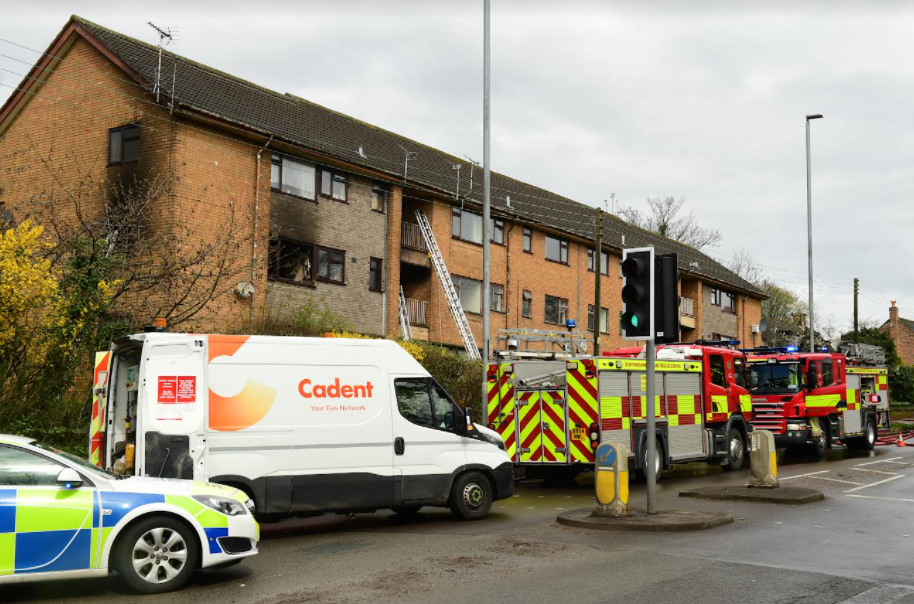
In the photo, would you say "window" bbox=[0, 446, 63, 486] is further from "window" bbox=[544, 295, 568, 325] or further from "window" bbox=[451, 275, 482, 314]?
"window" bbox=[544, 295, 568, 325]

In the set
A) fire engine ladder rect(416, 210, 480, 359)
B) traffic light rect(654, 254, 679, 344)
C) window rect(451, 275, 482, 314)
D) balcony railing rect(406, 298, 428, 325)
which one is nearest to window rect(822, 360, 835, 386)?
fire engine ladder rect(416, 210, 480, 359)

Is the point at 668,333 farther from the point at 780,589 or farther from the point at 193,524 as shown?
the point at 193,524

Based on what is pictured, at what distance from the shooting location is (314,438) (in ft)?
36.1

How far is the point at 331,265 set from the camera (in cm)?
2817

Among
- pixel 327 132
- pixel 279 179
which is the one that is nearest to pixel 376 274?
pixel 279 179

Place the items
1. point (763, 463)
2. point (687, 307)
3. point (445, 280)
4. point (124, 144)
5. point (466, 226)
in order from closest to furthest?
point (763, 463)
point (124, 144)
point (445, 280)
point (466, 226)
point (687, 307)

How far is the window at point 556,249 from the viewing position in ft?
130

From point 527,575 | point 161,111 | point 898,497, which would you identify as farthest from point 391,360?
point 161,111

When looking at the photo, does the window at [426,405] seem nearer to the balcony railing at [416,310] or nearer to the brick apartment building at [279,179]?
the brick apartment building at [279,179]

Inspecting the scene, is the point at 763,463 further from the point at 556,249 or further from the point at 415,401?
the point at 556,249

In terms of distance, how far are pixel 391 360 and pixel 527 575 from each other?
4186 millimetres

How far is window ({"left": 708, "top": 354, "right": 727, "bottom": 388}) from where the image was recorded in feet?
64.4

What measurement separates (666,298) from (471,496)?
12.3 feet

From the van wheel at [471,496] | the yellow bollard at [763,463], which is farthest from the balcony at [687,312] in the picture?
the van wheel at [471,496]
